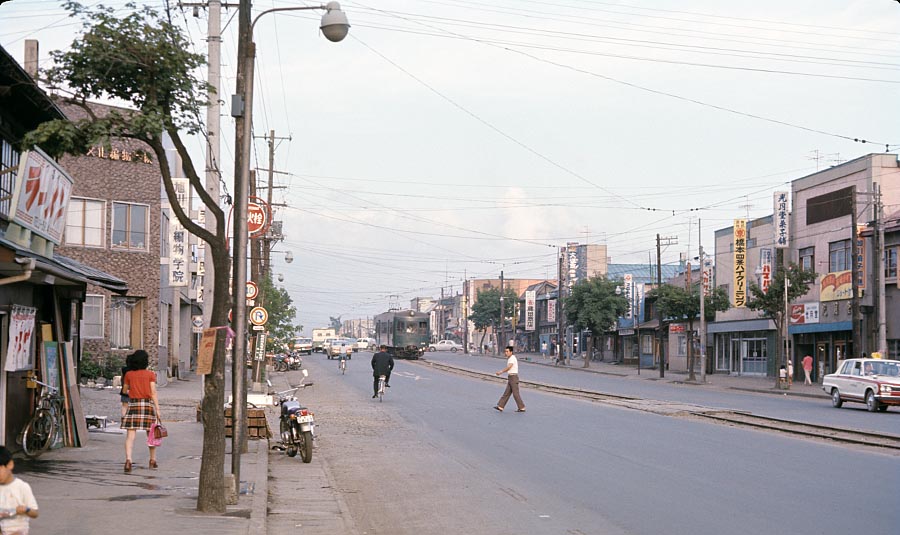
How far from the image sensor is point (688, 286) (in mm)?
66000

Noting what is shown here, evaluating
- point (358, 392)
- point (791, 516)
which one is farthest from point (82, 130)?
point (358, 392)

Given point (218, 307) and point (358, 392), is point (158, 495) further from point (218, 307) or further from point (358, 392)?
point (358, 392)

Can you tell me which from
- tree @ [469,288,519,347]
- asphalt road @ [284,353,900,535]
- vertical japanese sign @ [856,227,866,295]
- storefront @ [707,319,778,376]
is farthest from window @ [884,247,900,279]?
tree @ [469,288,519,347]

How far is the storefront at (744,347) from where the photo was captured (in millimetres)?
59531

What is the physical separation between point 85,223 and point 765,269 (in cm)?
3261

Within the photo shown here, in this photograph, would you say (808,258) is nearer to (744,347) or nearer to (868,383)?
(744,347)

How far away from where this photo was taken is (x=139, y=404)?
1443 centimetres

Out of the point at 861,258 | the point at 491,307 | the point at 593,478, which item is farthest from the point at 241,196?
the point at 491,307

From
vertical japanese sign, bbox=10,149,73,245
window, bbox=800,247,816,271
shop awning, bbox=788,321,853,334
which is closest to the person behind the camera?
vertical japanese sign, bbox=10,149,73,245

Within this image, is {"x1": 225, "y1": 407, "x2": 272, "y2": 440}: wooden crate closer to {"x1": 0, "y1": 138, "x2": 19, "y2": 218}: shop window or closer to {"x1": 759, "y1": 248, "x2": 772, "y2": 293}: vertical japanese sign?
{"x1": 0, "y1": 138, "x2": 19, "y2": 218}: shop window

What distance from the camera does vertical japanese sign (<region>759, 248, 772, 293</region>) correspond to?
50312mm

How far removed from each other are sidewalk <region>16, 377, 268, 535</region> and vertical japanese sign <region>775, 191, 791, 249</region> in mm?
39416

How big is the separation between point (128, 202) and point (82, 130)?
1155 inches

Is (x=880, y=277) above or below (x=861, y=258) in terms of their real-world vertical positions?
below
